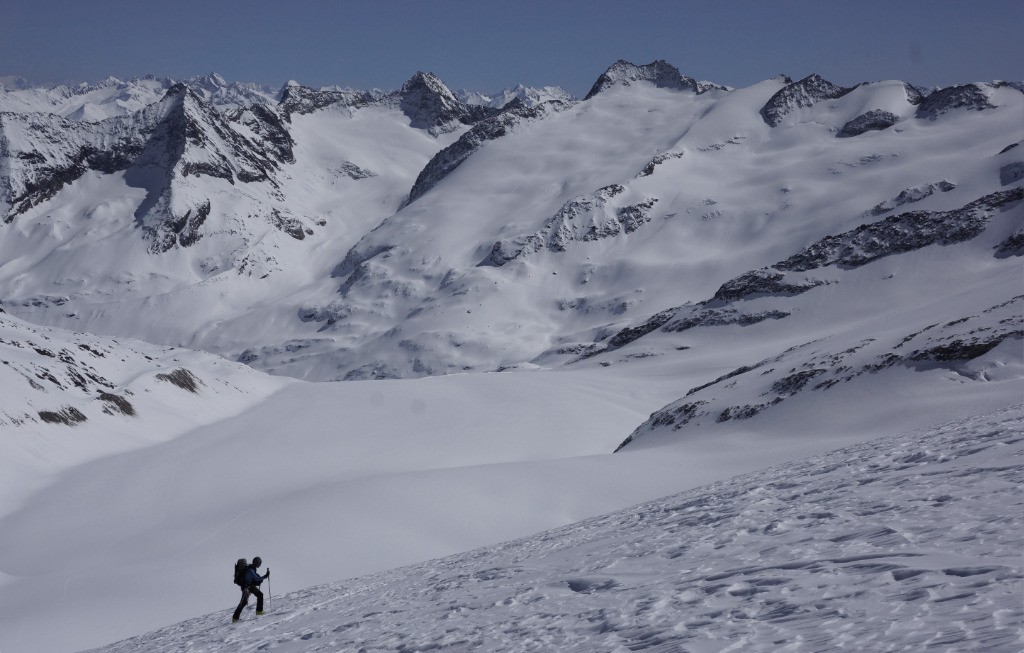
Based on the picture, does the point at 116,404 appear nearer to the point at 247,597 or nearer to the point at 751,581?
the point at 247,597

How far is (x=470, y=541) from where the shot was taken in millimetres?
30969

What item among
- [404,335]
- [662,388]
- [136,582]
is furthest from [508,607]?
[404,335]

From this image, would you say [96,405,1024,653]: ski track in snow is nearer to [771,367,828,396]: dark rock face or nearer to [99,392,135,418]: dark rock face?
[771,367,828,396]: dark rock face

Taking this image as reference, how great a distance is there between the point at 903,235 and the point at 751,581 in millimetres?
141539

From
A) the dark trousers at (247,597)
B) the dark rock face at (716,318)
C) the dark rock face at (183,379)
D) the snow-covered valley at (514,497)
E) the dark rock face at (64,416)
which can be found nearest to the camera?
the snow-covered valley at (514,497)

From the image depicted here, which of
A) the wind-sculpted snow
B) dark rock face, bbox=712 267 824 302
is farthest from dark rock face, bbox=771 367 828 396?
dark rock face, bbox=712 267 824 302

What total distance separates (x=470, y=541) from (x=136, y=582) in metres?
11.4

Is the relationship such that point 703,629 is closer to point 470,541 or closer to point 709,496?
point 709,496

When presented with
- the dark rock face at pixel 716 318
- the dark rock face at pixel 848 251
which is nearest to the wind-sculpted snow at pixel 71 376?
the dark rock face at pixel 716 318

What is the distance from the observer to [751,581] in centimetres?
1123

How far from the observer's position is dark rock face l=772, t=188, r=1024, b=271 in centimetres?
13362

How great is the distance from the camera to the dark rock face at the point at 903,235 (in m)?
134

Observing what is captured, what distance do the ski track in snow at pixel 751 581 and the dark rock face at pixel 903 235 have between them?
124 meters

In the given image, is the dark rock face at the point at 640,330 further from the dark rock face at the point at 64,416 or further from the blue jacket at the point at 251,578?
the blue jacket at the point at 251,578
